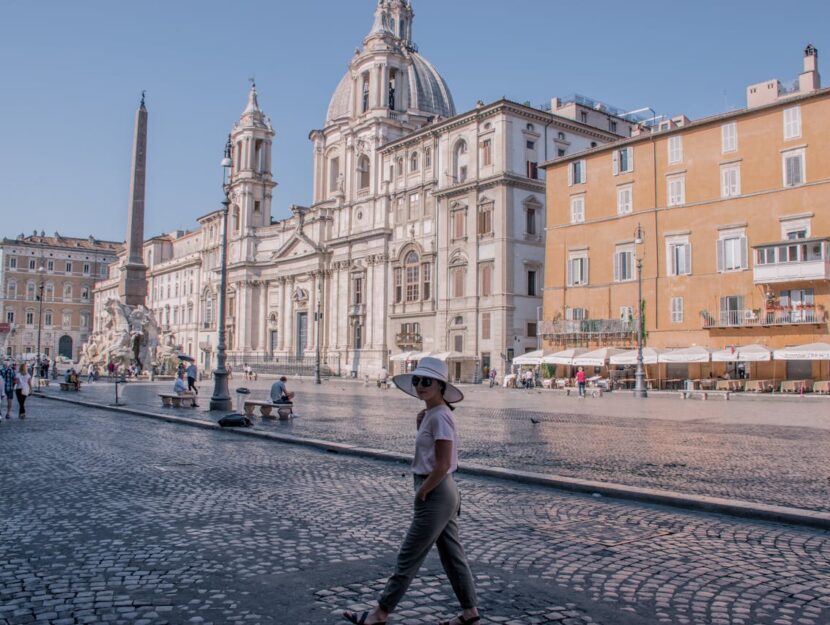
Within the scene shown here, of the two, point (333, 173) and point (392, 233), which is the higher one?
point (333, 173)

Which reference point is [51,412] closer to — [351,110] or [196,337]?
[351,110]

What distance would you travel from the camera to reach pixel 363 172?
6312cm

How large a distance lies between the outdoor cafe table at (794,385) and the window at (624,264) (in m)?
9.90

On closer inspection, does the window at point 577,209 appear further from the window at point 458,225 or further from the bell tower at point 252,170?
the bell tower at point 252,170

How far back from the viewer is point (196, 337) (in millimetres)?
86875

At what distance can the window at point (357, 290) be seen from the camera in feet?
201

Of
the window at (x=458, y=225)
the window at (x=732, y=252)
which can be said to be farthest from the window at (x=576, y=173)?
the window at (x=732, y=252)

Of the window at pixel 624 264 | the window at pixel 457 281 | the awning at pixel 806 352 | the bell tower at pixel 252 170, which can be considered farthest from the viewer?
the bell tower at pixel 252 170

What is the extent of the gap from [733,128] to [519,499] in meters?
34.2

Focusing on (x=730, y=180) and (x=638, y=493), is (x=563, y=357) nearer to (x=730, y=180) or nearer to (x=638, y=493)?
(x=730, y=180)

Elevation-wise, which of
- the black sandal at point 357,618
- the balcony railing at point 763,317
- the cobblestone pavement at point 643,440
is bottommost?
the black sandal at point 357,618

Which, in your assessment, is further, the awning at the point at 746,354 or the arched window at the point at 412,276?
the arched window at the point at 412,276

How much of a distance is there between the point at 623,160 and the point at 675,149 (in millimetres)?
3068

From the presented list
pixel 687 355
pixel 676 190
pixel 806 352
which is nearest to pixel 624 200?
pixel 676 190
